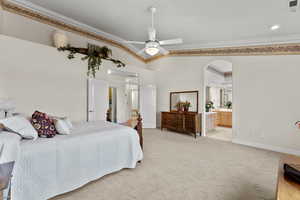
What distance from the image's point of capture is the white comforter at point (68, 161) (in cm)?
166

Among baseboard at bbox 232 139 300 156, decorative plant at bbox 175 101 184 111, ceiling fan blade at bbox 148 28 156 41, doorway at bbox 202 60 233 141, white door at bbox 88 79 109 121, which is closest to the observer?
ceiling fan blade at bbox 148 28 156 41

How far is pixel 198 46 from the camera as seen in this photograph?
5.12 meters

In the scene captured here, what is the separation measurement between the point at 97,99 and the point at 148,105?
7.94 ft

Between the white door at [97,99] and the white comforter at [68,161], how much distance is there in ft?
6.73

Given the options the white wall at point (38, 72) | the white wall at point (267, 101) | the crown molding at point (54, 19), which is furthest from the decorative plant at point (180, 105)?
the white wall at point (38, 72)

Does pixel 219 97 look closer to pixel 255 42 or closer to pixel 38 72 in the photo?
pixel 255 42

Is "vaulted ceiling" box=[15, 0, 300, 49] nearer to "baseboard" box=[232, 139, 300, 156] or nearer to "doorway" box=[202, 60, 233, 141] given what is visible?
"doorway" box=[202, 60, 233, 141]

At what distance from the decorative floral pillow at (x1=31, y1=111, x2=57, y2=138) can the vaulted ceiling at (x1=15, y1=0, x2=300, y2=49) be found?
2573mm

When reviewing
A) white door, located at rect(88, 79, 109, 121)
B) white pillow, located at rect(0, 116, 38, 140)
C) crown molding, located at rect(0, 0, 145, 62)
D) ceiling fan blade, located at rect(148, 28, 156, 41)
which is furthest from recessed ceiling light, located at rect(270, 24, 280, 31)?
white pillow, located at rect(0, 116, 38, 140)

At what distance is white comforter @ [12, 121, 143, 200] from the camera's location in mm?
1655

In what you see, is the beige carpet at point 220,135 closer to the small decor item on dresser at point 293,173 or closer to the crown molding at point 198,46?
the crown molding at point 198,46

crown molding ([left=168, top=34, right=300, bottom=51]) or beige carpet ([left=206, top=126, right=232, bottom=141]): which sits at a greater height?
crown molding ([left=168, top=34, right=300, bottom=51])

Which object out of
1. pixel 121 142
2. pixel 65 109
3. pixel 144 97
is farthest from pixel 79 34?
pixel 121 142

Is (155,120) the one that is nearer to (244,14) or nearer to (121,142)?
(121,142)
